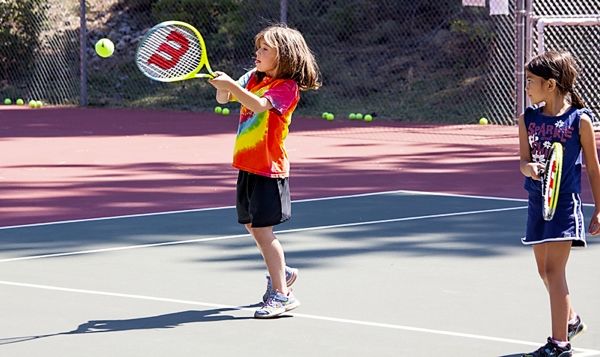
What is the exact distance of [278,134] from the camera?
243 inches

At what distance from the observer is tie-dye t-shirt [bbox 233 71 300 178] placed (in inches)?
Answer: 241

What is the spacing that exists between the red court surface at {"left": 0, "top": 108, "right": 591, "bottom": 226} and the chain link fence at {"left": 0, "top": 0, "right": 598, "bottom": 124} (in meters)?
1.74

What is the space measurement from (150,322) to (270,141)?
100 centimetres

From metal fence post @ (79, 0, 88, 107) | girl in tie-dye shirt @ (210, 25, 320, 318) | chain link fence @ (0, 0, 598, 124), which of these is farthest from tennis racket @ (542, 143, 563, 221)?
metal fence post @ (79, 0, 88, 107)

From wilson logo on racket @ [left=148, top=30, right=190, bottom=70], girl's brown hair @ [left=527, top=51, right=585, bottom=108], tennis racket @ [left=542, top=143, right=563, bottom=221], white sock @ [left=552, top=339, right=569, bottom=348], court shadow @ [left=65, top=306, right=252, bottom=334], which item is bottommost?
court shadow @ [left=65, top=306, right=252, bottom=334]

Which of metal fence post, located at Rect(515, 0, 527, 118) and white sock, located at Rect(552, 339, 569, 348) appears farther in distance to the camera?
metal fence post, located at Rect(515, 0, 527, 118)

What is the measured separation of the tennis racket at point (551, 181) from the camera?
5.02 meters

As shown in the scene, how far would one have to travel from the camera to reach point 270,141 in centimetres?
616

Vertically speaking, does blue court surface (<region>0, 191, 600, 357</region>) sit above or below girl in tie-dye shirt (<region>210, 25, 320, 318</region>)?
below

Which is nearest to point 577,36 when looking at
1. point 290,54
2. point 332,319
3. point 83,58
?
point 83,58

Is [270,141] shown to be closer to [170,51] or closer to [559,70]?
[170,51]

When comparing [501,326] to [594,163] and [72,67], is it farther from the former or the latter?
[72,67]

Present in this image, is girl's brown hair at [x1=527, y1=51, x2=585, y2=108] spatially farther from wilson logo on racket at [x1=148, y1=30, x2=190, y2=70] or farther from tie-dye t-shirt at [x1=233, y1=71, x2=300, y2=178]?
wilson logo on racket at [x1=148, y1=30, x2=190, y2=70]

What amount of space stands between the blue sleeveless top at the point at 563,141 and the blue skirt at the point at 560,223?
37 mm
